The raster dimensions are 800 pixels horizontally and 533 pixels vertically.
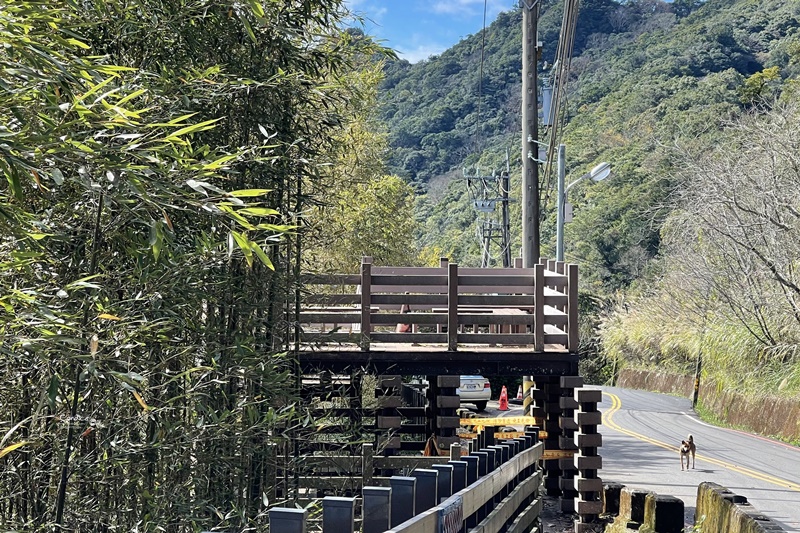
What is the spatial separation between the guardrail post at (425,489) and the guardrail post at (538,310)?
27.4 feet

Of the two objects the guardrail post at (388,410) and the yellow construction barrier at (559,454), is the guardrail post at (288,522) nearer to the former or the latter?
the guardrail post at (388,410)

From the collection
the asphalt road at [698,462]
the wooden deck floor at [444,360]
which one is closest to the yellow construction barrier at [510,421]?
the asphalt road at [698,462]

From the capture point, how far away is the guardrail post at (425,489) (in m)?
3.96

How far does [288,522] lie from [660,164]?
5542cm

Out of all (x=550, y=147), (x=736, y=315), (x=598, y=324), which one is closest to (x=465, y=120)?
(x=598, y=324)

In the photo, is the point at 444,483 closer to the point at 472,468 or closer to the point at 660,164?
the point at 472,468

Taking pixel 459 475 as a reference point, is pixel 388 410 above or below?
above

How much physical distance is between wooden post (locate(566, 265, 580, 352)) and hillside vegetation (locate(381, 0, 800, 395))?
11.7 meters

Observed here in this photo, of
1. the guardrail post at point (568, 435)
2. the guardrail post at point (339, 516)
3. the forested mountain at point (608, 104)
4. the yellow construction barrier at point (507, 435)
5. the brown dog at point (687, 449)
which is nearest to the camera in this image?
the guardrail post at point (339, 516)

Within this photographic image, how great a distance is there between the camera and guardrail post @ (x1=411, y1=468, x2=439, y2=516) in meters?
3.96

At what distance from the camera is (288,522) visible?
2605 millimetres

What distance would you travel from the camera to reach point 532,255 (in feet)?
57.7

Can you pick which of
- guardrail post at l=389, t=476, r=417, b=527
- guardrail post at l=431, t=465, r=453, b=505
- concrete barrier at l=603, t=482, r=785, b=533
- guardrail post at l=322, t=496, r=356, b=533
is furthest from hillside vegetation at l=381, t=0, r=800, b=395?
guardrail post at l=322, t=496, r=356, b=533

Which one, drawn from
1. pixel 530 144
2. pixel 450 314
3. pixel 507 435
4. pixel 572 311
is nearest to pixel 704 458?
pixel 530 144
